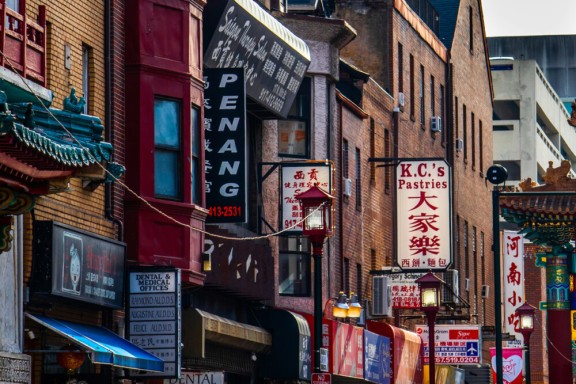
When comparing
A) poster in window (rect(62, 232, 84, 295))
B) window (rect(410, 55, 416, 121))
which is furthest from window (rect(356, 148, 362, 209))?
poster in window (rect(62, 232, 84, 295))

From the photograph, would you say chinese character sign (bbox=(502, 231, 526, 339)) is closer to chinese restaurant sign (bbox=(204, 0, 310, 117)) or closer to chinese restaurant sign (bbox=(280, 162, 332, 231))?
chinese restaurant sign (bbox=(280, 162, 332, 231))

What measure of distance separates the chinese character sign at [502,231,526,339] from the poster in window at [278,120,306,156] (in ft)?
83.6

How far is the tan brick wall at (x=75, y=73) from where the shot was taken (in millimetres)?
28697

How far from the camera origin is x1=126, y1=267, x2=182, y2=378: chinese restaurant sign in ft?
103

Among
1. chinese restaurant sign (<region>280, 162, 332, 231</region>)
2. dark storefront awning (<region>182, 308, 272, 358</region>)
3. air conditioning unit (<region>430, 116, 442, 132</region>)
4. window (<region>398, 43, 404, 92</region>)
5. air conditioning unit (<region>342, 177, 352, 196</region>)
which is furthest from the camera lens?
air conditioning unit (<region>430, 116, 442, 132</region>)

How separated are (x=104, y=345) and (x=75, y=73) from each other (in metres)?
4.57

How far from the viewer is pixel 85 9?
100 ft

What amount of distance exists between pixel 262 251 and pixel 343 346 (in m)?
5.92

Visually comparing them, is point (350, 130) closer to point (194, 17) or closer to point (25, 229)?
point (194, 17)

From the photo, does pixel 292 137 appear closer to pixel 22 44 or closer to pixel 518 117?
pixel 22 44

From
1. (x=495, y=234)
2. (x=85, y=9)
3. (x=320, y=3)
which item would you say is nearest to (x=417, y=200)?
(x=495, y=234)

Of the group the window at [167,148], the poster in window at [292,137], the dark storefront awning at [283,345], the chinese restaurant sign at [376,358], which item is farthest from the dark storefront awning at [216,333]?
the chinese restaurant sign at [376,358]

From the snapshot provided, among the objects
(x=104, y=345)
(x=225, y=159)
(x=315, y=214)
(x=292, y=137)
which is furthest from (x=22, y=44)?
(x=292, y=137)

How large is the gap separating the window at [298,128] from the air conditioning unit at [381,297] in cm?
733
